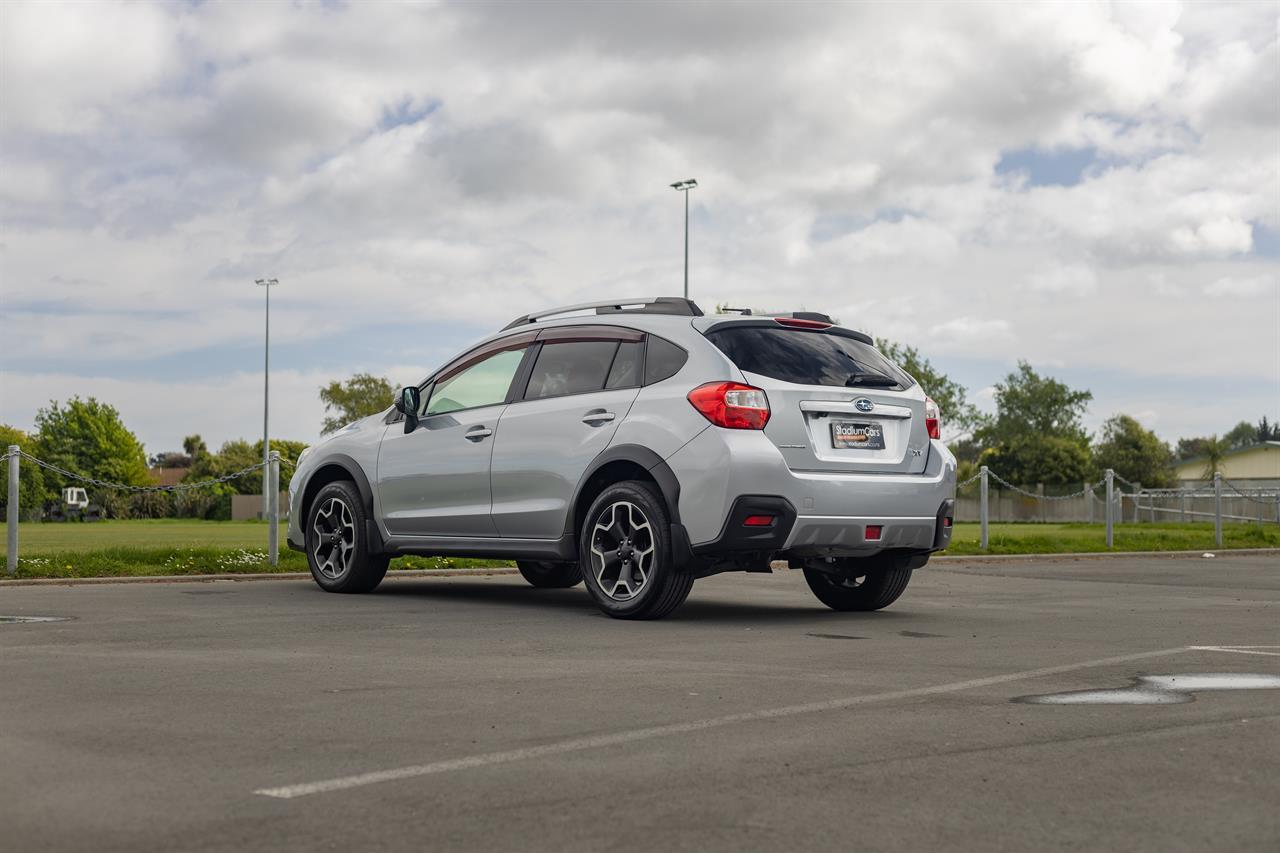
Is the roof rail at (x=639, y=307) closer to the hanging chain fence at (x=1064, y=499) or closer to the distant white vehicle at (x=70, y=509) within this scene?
the hanging chain fence at (x=1064, y=499)

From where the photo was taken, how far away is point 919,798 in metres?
4.35

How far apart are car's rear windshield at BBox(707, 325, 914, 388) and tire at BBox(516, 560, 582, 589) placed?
3604 mm

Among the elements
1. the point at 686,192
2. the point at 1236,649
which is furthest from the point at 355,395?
the point at 1236,649

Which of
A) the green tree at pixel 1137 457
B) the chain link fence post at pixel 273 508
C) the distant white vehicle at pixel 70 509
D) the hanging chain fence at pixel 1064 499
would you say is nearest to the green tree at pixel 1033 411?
the green tree at pixel 1137 457

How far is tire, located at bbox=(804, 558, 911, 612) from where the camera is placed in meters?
10.8

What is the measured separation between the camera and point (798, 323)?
10062mm

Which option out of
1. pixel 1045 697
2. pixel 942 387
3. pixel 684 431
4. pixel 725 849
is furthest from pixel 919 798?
pixel 942 387

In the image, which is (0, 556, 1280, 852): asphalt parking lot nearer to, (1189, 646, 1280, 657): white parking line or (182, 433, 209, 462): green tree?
(1189, 646, 1280, 657): white parking line

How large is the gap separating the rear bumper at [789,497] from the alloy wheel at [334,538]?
370 cm

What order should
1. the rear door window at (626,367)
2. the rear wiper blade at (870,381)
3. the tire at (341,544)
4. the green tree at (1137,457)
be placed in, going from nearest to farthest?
the rear wiper blade at (870,381) → the rear door window at (626,367) → the tire at (341,544) → the green tree at (1137,457)

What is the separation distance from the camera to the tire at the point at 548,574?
42.0ft

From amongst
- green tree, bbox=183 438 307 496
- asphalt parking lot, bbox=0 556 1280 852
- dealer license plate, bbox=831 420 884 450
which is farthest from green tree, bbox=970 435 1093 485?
asphalt parking lot, bbox=0 556 1280 852

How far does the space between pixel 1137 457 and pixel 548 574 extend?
3963 inches

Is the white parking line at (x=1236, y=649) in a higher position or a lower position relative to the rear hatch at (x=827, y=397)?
lower
